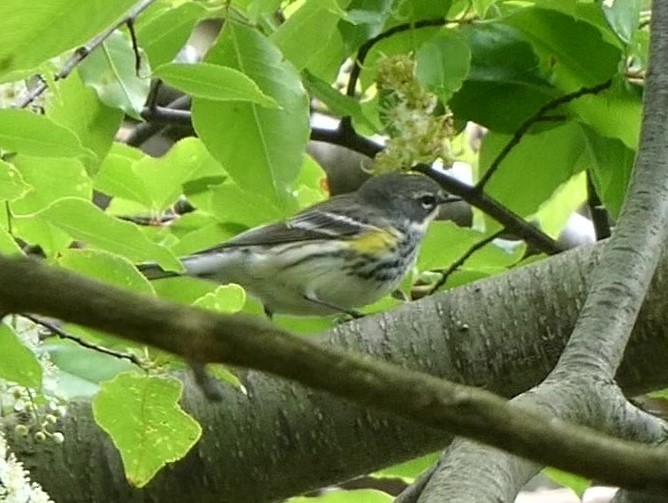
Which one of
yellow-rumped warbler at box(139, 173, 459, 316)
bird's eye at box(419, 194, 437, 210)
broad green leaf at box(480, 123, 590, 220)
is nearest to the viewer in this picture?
broad green leaf at box(480, 123, 590, 220)

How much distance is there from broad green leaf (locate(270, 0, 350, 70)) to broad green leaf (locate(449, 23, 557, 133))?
0.45 feet

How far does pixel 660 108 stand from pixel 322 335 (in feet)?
0.92

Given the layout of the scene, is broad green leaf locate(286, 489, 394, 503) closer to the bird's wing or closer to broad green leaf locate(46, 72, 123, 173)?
broad green leaf locate(46, 72, 123, 173)

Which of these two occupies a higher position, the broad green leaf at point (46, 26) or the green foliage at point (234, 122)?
the broad green leaf at point (46, 26)

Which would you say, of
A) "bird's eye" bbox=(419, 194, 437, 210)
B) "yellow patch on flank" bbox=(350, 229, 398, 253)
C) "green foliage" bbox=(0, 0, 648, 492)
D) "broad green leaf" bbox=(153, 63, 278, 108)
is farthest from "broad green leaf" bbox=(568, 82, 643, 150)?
"bird's eye" bbox=(419, 194, 437, 210)

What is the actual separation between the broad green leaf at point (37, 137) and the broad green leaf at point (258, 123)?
0.17m

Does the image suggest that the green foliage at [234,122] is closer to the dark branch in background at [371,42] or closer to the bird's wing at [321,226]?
the dark branch in background at [371,42]

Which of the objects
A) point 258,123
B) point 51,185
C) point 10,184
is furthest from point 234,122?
point 10,184

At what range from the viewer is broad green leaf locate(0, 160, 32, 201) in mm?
609

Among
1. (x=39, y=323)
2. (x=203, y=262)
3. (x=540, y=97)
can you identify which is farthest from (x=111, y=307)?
(x=203, y=262)

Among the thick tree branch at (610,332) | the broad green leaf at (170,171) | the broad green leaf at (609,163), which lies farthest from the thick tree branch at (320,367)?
the broad green leaf at (170,171)

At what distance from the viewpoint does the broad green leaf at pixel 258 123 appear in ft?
2.56

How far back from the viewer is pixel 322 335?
2.92 ft

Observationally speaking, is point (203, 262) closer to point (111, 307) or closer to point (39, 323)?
point (39, 323)
